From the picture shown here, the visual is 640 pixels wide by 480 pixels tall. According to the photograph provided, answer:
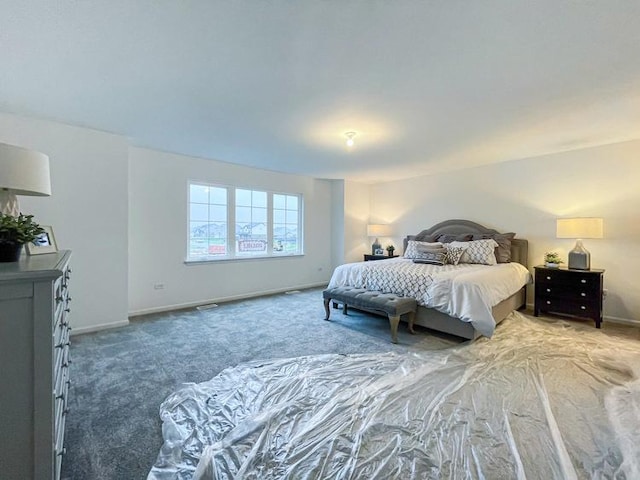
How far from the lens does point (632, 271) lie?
3.79 meters

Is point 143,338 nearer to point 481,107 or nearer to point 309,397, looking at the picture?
point 309,397

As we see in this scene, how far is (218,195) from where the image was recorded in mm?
5039

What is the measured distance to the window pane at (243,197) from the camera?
5.25m

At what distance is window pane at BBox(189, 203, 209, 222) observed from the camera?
4.76 m

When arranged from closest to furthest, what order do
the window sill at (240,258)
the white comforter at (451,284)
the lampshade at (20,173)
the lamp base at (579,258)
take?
the lampshade at (20,173), the white comforter at (451,284), the lamp base at (579,258), the window sill at (240,258)

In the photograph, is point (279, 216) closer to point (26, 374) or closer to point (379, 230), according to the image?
point (379, 230)

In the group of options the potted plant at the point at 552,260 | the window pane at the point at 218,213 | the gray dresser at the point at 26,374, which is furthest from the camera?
the window pane at the point at 218,213

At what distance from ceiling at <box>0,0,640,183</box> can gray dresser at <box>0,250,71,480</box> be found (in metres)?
1.47

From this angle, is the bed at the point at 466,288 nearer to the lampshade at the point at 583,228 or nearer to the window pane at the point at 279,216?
the lampshade at the point at 583,228

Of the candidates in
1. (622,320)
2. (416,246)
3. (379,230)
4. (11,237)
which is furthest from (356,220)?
(11,237)

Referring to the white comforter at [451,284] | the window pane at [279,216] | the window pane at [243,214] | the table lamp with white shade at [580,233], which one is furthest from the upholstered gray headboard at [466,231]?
the window pane at [243,214]

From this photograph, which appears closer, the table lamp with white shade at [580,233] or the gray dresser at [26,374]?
the gray dresser at [26,374]

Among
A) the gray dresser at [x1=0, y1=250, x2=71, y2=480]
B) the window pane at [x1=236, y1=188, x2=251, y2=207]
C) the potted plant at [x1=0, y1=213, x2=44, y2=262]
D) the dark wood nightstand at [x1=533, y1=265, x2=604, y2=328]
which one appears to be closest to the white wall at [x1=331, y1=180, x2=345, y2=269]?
the window pane at [x1=236, y1=188, x2=251, y2=207]

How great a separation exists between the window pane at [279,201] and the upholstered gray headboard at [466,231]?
2.50 meters
